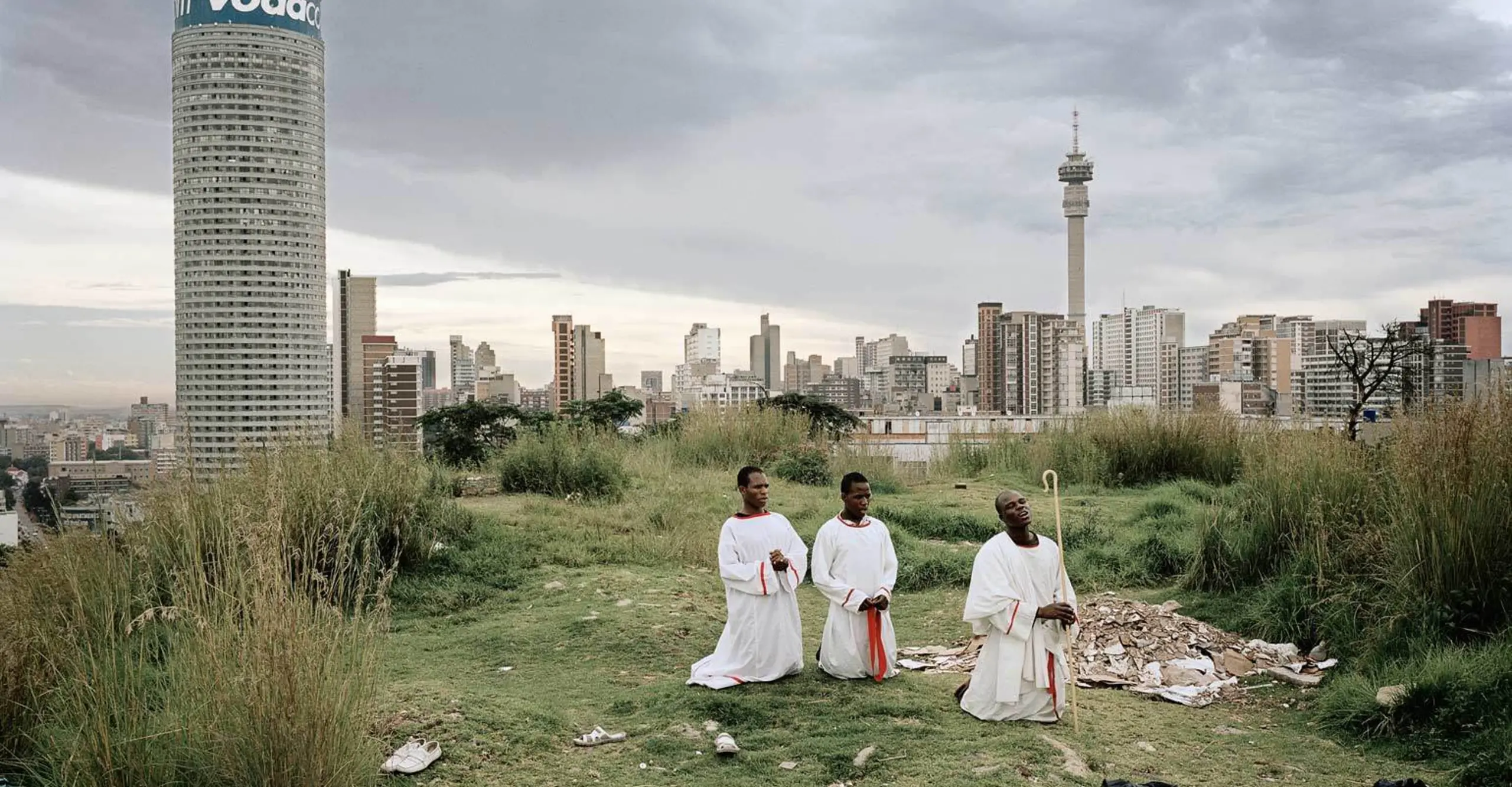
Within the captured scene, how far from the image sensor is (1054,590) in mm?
5906

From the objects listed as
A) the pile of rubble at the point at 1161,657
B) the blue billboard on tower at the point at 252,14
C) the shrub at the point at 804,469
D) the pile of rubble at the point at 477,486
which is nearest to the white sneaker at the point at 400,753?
the pile of rubble at the point at 1161,657

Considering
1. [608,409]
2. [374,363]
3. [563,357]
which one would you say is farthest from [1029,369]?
[608,409]

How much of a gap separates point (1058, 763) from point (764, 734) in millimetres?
1479

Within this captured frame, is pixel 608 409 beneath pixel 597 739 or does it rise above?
above

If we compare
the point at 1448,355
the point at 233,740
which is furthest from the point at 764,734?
the point at 1448,355

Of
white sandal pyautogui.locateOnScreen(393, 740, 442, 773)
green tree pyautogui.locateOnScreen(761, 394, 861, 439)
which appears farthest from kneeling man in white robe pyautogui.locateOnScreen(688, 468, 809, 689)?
green tree pyautogui.locateOnScreen(761, 394, 861, 439)

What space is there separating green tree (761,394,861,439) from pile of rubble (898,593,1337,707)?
1322 cm

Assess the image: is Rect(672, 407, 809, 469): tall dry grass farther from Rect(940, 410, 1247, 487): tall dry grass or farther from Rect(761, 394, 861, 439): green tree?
Rect(940, 410, 1247, 487): tall dry grass

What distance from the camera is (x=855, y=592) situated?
652cm

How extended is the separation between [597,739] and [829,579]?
1744 millimetres

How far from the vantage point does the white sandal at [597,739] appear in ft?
18.1

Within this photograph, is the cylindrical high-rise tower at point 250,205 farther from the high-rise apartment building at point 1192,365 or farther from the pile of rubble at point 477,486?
the high-rise apartment building at point 1192,365

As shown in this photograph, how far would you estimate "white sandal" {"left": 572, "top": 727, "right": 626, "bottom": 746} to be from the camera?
218 inches

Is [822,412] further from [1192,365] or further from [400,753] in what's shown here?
[1192,365]
